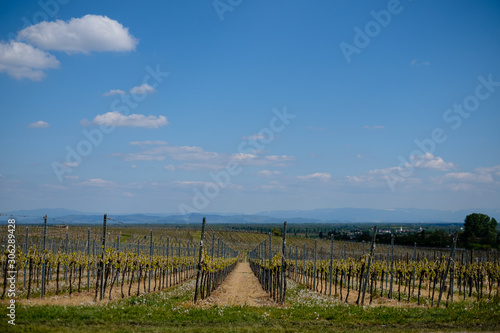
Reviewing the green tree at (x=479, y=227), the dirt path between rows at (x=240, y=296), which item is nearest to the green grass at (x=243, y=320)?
the dirt path between rows at (x=240, y=296)

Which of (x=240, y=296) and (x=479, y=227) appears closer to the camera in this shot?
(x=240, y=296)

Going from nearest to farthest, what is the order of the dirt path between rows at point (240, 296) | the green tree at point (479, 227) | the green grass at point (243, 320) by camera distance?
1. the green grass at point (243, 320)
2. the dirt path between rows at point (240, 296)
3. the green tree at point (479, 227)

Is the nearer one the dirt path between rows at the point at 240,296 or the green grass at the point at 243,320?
the green grass at the point at 243,320

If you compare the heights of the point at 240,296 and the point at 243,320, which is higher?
the point at 243,320

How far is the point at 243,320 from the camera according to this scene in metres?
13.3

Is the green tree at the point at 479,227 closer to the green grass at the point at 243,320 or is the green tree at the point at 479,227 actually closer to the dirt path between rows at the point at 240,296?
the dirt path between rows at the point at 240,296

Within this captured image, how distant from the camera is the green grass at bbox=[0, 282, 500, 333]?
38.8ft

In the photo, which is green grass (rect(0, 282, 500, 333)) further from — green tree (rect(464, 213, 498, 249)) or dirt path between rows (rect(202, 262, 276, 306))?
green tree (rect(464, 213, 498, 249))

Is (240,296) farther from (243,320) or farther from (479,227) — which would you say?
(479,227)

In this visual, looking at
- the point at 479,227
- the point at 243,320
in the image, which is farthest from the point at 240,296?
the point at 479,227

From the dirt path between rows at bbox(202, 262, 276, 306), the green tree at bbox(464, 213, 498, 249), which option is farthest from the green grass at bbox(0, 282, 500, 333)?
the green tree at bbox(464, 213, 498, 249)

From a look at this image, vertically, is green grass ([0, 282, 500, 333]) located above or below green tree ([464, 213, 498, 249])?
above

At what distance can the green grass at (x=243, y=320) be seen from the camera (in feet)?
38.8

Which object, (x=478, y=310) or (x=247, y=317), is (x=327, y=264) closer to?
(x=478, y=310)
